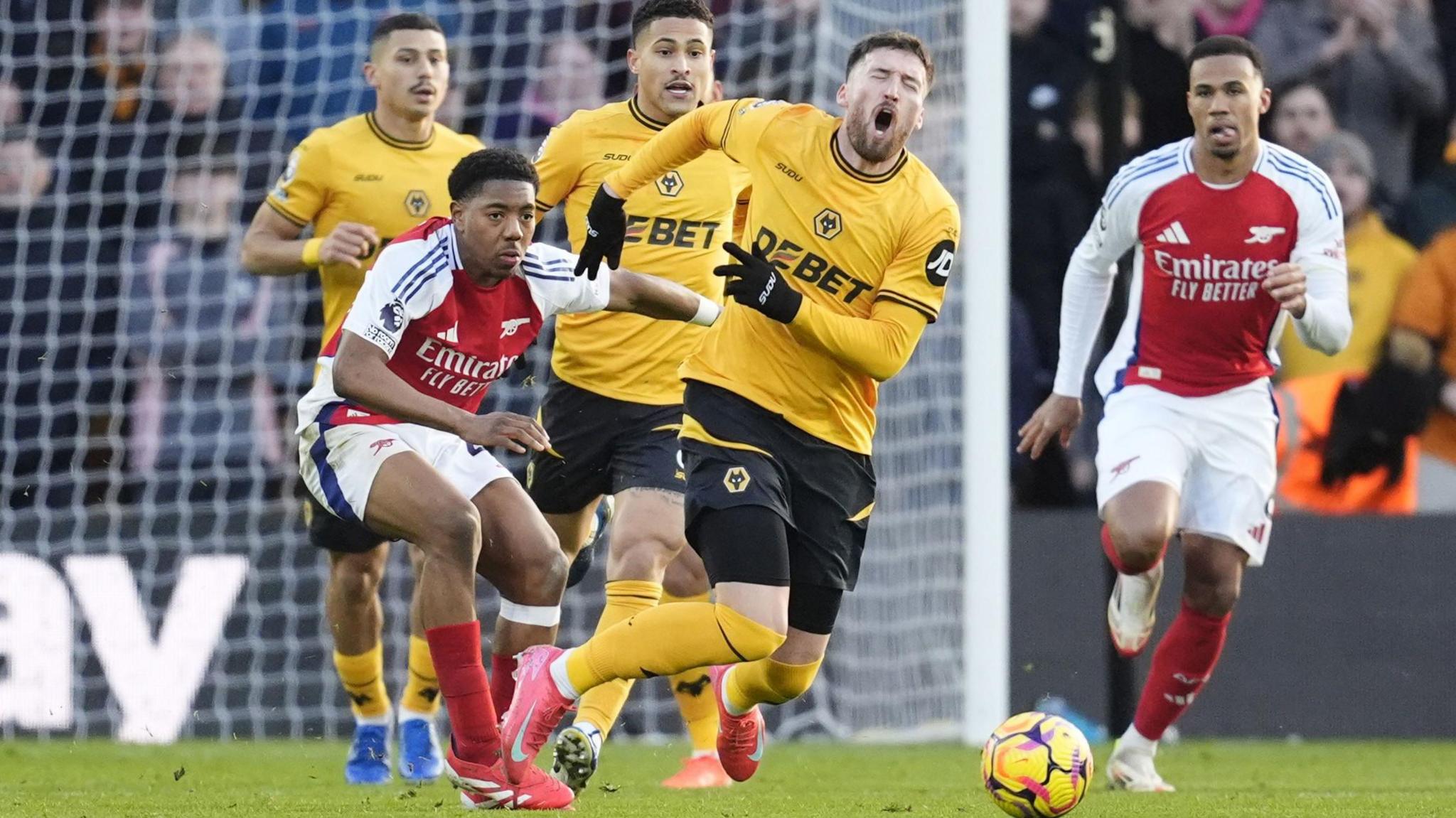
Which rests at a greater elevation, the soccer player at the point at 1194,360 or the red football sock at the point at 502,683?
the soccer player at the point at 1194,360

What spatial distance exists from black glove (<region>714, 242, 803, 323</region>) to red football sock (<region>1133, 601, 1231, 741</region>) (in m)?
2.15

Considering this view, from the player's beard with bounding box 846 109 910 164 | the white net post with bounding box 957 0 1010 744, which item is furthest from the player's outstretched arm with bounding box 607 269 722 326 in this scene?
the white net post with bounding box 957 0 1010 744

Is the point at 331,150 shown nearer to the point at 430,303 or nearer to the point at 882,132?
the point at 430,303

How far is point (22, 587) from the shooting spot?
909cm

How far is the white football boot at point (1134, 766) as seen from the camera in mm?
6730

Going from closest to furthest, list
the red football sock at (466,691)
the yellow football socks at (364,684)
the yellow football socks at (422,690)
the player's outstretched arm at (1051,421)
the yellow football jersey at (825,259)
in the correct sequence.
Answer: the red football sock at (466,691)
the yellow football jersey at (825,259)
the player's outstretched arm at (1051,421)
the yellow football socks at (422,690)
the yellow football socks at (364,684)

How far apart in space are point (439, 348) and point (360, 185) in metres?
1.61

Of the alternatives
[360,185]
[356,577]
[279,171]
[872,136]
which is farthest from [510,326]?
[279,171]

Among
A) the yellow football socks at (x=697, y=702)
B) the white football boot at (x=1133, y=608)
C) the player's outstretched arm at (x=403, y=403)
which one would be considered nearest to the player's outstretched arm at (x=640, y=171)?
the player's outstretched arm at (x=403, y=403)

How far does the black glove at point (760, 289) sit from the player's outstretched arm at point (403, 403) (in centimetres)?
61

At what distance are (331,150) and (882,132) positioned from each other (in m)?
2.45

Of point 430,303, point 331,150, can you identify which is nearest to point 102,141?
point 331,150

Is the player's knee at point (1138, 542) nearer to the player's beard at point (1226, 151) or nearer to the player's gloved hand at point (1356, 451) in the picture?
the player's beard at point (1226, 151)

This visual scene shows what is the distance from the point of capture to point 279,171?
9945mm
